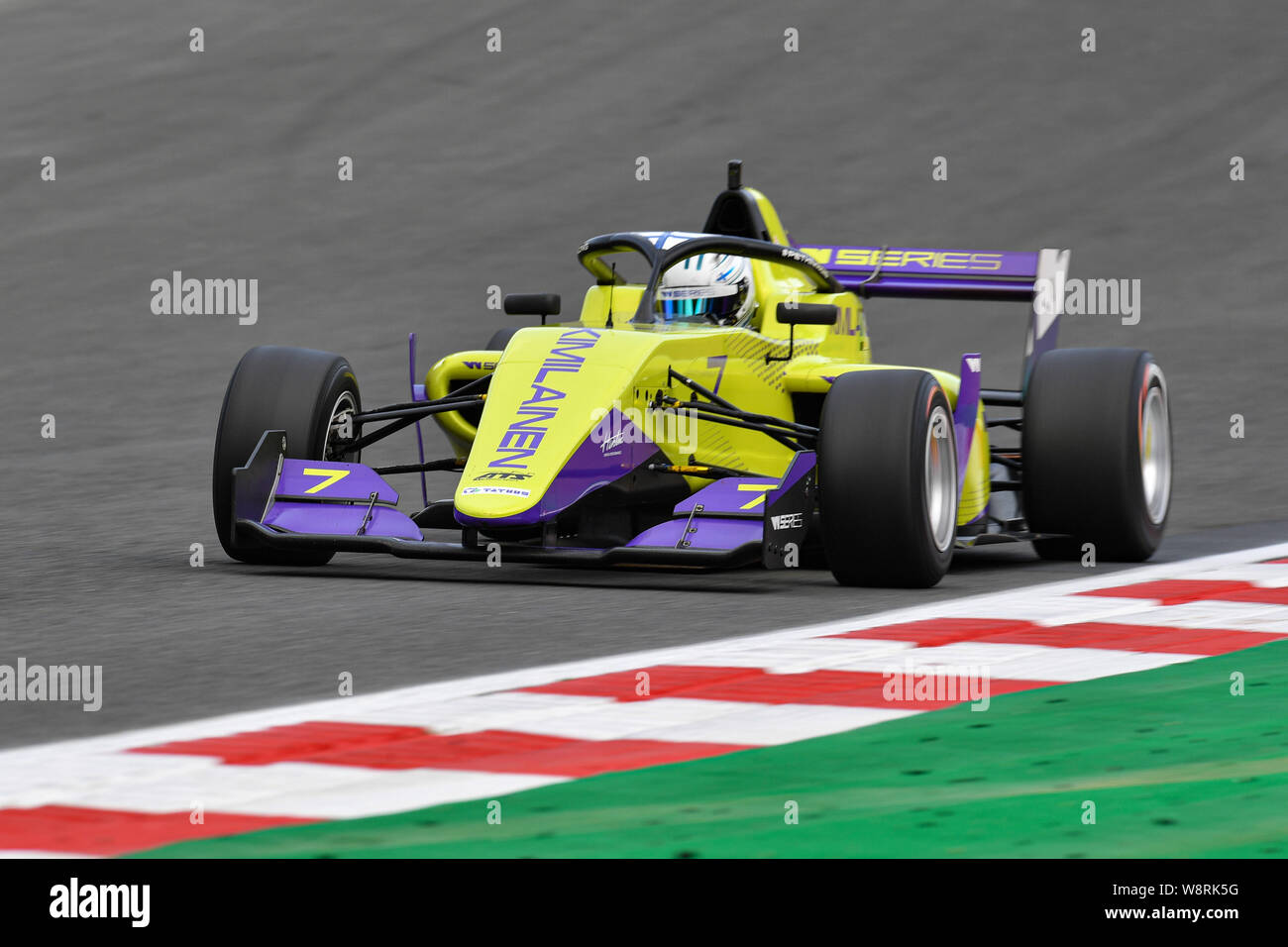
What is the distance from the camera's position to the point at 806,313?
10.4 metres

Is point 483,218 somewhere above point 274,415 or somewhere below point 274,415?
above

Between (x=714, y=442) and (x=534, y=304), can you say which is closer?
(x=714, y=442)

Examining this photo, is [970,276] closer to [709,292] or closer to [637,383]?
[709,292]

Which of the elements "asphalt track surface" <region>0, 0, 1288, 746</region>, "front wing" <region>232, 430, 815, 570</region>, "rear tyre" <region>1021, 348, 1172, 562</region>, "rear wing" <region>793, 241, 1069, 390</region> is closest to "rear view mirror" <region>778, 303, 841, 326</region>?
"front wing" <region>232, 430, 815, 570</region>

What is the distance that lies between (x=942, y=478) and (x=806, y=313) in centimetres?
109

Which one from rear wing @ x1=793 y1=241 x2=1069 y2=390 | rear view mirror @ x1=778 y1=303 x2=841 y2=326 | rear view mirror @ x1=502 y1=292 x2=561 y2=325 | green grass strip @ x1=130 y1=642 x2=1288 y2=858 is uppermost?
rear wing @ x1=793 y1=241 x2=1069 y2=390

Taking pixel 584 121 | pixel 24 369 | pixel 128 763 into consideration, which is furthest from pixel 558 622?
pixel 584 121

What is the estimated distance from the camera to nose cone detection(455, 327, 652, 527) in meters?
9.31

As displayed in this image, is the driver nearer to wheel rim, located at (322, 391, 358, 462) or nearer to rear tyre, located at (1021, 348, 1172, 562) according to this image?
rear tyre, located at (1021, 348, 1172, 562)

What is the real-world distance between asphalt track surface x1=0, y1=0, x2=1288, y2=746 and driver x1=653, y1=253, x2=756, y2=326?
1.55 meters

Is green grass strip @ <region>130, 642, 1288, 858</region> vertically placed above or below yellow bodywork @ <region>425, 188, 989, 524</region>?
below

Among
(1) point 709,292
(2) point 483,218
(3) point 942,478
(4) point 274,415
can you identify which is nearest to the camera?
(3) point 942,478

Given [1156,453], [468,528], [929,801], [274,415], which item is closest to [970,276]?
[1156,453]
